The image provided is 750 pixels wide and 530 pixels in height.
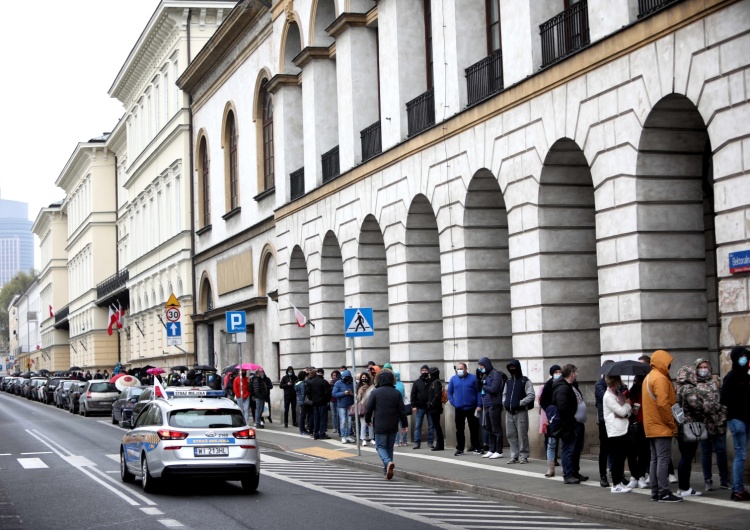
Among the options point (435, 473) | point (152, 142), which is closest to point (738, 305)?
point (435, 473)

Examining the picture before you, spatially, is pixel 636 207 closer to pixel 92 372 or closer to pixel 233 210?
pixel 233 210

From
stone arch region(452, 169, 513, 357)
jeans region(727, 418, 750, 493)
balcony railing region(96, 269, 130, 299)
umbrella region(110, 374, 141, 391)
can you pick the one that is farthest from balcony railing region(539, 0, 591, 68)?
balcony railing region(96, 269, 130, 299)

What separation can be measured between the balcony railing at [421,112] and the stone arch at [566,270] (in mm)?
5721

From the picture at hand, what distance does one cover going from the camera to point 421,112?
28.8 m

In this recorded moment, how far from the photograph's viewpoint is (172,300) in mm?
42844

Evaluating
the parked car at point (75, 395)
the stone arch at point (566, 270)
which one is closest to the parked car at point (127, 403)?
the parked car at point (75, 395)

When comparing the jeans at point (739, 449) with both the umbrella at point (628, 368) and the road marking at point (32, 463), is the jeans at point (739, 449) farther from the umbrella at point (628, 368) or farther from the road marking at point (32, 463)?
the road marking at point (32, 463)

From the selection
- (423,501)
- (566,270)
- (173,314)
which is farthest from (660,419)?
(173,314)

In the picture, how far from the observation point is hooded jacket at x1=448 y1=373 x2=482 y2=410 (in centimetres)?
2447

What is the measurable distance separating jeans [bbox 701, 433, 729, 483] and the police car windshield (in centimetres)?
681

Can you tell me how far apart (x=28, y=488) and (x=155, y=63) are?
150 feet

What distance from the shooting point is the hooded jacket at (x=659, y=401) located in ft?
51.9

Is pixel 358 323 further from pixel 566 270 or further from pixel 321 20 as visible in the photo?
pixel 321 20

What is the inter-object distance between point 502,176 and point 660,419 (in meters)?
8.90
